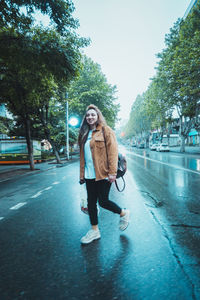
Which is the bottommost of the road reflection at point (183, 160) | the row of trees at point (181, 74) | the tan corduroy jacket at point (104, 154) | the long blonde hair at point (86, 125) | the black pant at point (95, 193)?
the road reflection at point (183, 160)

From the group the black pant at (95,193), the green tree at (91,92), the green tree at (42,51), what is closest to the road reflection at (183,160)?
the green tree at (42,51)

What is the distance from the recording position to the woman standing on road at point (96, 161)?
2.99m

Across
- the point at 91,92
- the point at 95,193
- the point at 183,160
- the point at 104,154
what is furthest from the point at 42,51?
the point at 91,92

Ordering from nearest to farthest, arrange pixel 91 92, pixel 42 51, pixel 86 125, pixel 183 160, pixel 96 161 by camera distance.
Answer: pixel 96 161
pixel 86 125
pixel 42 51
pixel 183 160
pixel 91 92

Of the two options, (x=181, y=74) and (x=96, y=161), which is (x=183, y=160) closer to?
(x=181, y=74)

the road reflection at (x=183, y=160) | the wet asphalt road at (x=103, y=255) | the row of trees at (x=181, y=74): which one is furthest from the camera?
the row of trees at (x=181, y=74)

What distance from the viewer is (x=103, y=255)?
2.69 metres

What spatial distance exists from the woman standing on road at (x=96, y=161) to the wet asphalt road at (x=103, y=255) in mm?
460

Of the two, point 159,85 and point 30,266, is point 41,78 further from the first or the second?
point 159,85

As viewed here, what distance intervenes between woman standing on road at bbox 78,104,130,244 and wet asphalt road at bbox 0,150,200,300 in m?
0.46

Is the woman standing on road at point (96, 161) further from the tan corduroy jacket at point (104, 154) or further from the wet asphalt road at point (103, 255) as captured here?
the wet asphalt road at point (103, 255)

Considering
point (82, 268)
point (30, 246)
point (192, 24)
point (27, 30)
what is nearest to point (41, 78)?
point (27, 30)

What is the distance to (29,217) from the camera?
4.41 m

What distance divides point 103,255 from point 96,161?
48.7 inches
